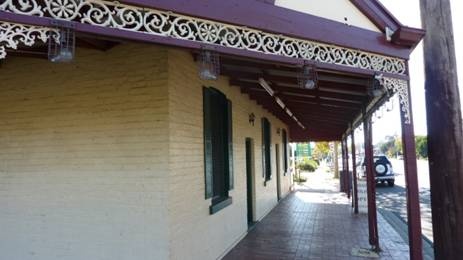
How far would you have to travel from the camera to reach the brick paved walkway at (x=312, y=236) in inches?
256

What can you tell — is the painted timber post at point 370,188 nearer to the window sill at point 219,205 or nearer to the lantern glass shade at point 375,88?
the window sill at point 219,205

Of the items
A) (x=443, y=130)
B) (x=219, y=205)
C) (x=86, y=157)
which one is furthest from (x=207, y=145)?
(x=443, y=130)

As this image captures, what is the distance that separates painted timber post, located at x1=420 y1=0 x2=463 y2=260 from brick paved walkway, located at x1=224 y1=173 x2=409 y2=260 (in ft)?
10.00

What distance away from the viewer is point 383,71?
386 cm

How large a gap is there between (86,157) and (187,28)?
8.67ft

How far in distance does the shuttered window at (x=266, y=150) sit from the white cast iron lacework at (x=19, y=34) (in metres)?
8.48

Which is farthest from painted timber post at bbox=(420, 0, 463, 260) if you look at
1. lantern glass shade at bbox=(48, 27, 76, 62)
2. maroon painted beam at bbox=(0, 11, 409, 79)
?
lantern glass shade at bbox=(48, 27, 76, 62)

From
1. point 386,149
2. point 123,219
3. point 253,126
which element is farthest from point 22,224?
point 386,149

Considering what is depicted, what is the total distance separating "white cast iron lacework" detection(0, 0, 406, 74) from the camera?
230 centimetres

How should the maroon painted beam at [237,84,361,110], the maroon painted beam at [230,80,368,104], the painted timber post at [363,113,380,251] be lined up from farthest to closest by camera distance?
the maroon painted beam at [237,84,361,110], the painted timber post at [363,113,380,251], the maroon painted beam at [230,80,368,104]

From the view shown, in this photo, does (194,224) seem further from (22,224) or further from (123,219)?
(22,224)

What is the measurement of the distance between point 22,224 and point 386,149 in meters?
85.2

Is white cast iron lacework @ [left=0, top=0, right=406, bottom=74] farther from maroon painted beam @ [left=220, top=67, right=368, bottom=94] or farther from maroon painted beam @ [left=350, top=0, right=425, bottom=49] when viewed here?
maroon painted beam @ [left=220, top=67, right=368, bottom=94]

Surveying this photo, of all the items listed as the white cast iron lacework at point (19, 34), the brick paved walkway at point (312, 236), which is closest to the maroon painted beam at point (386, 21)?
the white cast iron lacework at point (19, 34)
